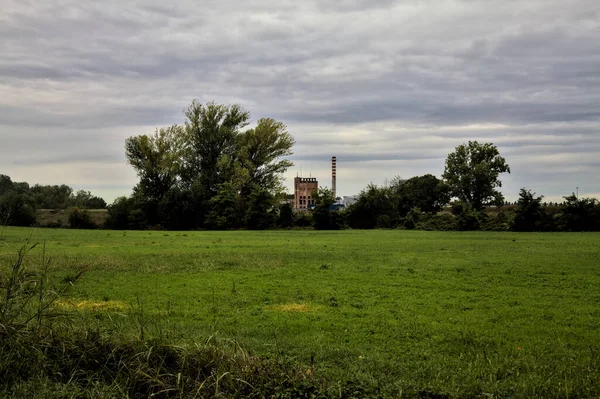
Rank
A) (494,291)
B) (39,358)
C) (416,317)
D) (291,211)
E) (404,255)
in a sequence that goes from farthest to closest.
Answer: (291,211)
(404,255)
(494,291)
(416,317)
(39,358)

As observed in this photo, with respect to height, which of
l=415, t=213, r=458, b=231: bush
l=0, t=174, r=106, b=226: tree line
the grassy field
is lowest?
the grassy field

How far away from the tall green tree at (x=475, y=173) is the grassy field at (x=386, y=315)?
59422 millimetres

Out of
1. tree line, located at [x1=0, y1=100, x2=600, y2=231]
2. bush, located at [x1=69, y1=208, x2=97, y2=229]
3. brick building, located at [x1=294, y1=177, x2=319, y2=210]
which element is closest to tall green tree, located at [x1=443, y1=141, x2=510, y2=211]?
tree line, located at [x1=0, y1=100, x2=600, y2=231]

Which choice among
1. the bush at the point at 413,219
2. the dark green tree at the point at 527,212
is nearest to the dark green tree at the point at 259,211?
the bush at the point at 413,219

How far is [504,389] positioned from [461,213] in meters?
58.0

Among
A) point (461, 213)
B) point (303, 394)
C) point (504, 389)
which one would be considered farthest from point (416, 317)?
point (461, 213)

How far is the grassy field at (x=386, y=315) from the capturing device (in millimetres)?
7289

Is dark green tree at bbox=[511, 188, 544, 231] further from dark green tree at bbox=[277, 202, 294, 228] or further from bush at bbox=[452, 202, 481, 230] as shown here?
dark green tree at bbox=[277, 202, 294, 228]

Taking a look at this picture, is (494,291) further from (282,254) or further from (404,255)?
(282,254)

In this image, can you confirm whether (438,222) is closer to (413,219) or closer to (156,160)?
(413,219)

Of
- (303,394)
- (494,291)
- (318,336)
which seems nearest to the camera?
(303,394)

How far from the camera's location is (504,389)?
260 inches

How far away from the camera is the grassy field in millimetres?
7289

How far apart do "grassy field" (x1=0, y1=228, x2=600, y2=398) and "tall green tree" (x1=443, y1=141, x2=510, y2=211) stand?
195 feet
